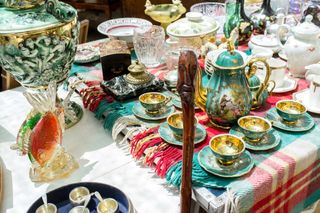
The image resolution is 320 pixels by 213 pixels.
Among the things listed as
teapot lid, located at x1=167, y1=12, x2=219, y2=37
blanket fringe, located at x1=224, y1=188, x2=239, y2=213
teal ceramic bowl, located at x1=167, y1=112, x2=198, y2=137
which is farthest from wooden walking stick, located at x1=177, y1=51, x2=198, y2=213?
teapot lid, located at x1=167, y1=12, x2=219, y2=37

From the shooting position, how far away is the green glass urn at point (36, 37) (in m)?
0.76

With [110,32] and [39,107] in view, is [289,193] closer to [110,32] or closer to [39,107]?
[39,107]

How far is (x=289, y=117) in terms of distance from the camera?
851 millimetres

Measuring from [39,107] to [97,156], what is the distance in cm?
19

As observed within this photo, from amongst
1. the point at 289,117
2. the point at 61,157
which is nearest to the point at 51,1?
the point at 61,157

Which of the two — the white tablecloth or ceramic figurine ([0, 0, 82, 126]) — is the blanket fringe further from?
ceramic figurine ([0, 0, 82, 126])

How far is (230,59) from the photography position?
2.67 feet

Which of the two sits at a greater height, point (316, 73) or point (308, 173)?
point (316, 73)

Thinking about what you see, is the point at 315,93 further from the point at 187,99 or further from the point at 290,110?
the point at 187,99

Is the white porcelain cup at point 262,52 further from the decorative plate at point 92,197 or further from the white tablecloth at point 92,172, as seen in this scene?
the decorative plate at point 92,197

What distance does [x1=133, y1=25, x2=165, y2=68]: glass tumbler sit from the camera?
1.16 metres

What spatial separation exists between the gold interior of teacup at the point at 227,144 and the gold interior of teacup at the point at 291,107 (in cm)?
18

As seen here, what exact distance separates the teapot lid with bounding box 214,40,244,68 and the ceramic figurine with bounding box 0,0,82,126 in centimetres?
34

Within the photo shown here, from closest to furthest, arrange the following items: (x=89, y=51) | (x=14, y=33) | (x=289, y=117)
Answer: (x=14, y=33), (x=289, y=117), (x=89, y=51)
